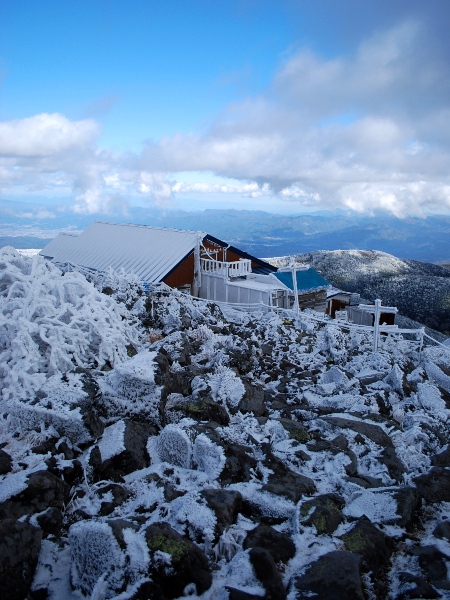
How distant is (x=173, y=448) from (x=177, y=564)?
7.54ft

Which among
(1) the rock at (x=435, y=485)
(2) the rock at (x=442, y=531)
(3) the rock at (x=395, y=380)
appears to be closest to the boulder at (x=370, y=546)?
(2) the rock at (x=442, y=531)

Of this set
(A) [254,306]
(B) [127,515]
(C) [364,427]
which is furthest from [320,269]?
(B) [127,515]

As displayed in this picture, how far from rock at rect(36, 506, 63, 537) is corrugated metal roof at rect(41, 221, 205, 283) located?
14567mm

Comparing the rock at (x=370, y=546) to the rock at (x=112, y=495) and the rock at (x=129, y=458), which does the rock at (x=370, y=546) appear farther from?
the rock at (x=129, y=458)

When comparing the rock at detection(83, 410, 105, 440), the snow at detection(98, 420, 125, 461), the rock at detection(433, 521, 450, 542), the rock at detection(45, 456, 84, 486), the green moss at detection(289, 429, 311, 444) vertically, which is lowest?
the rock at detection(433, 521, 450, 542)

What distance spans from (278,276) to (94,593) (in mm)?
20206

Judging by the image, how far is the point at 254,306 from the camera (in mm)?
17938

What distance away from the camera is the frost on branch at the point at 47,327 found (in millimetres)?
8406

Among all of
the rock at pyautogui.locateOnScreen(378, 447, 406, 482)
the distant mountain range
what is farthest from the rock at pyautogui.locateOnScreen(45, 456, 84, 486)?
the distant mountain range

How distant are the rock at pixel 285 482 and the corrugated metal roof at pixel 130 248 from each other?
1394cm

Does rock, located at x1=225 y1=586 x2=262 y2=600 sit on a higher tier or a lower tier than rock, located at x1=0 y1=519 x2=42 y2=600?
lower

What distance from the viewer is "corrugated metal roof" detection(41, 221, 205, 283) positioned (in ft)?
72.7

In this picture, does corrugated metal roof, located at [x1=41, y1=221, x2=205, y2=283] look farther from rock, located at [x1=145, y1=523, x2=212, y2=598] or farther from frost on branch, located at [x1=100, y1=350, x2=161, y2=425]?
rock, located at [x1=145, y1=523, x2=212, y2=598]

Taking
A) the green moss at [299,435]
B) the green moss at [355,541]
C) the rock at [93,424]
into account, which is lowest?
the green moss at [355,541]
